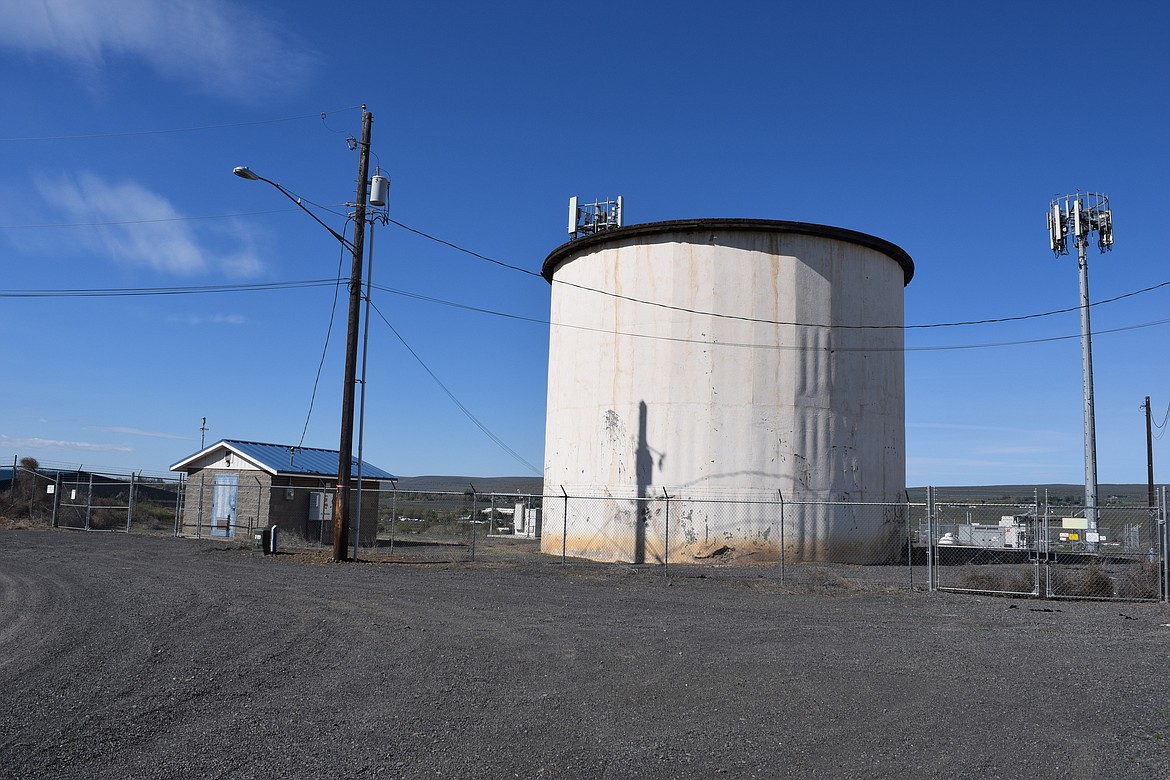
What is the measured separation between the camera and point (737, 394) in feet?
79.9

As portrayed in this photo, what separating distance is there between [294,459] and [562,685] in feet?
80.6

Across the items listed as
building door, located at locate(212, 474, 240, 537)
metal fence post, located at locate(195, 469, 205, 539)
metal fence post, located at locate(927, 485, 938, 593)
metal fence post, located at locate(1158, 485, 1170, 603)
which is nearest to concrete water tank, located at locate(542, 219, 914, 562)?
metal fence post, located at locate(927, 485, 938, 593)

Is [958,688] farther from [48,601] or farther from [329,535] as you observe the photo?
[329,535]

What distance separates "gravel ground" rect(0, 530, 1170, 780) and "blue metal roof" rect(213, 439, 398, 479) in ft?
44.1

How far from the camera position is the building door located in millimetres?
30156

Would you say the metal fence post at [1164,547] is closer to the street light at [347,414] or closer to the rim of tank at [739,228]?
the rim of tank at [739,228]

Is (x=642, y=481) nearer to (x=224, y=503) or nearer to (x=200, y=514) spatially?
(x=224, y=503)

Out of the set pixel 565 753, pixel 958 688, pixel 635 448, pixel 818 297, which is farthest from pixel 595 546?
pixel 565 753

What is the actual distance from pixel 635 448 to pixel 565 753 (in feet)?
61.0

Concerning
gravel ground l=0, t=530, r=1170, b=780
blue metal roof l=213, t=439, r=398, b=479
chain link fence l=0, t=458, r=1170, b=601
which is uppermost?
blue metal roof l=213, t=439, r=398, b=479

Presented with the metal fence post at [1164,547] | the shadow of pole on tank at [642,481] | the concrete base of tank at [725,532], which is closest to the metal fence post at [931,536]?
the metal fence post at [1164,547]

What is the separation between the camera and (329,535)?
3052 centimetres

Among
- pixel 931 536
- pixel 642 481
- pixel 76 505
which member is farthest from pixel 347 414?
pixel 76 505

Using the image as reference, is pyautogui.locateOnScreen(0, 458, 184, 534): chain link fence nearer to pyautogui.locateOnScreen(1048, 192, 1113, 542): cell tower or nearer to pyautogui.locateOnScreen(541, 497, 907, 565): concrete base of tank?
pyautogui.locateOnScreen(541, 497, 907, 565): concrete base of tank
